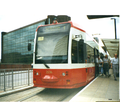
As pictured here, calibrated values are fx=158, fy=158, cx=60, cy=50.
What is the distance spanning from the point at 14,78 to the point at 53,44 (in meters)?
2.94

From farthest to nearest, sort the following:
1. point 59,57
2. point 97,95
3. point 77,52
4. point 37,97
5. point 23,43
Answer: point 23,43 < point 77,52 < point 59,57 < point 37,97 < point 97,95

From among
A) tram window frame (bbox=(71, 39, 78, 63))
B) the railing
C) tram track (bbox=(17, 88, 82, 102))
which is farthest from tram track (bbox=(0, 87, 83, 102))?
tram window frame (bbox=(71, 39, 78, 63))

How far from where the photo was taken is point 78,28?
7855 mm

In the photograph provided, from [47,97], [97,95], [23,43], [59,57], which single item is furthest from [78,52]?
[23,43]

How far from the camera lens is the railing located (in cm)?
760

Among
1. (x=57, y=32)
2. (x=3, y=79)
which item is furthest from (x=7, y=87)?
(x=57, y=32)

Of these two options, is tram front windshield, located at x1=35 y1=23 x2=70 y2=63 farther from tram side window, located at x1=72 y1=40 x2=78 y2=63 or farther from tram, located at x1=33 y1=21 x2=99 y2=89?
tram side window, located at x1=72 y1=40 x2=78 y2=63

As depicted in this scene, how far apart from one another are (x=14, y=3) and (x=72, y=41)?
3.12 metres

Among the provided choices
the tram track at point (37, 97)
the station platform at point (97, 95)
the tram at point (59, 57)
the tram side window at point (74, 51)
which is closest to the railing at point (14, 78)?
the tram track at point (37, 97)

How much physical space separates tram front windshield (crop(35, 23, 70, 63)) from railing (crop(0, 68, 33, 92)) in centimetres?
169

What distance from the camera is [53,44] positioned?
23.7 feet

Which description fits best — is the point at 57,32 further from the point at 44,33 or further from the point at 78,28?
the point at 78,28

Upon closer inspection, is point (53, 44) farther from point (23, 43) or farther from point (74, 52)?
point (23, 43)

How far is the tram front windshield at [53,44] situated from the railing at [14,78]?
169 cm
